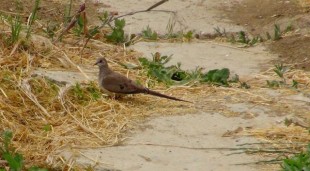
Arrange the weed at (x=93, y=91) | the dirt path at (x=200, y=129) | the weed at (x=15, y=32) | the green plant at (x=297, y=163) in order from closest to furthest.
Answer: the green plant at (x=297, y=163), the dirt path at (x=200, y=129), the weed at (x=93, y=91), the weed at (x=15, y=32)

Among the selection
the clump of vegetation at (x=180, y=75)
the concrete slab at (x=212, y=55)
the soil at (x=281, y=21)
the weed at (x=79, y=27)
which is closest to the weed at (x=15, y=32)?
the clump of vegetation at (x=180, y=75)

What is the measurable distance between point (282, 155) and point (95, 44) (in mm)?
3224

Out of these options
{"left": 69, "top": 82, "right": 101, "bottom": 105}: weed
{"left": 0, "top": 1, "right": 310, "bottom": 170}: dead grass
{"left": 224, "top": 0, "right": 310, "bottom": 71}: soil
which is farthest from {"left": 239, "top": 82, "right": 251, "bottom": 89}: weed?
{"left": 69, "top": 82, "right": 101, "bottom": 105}: weed

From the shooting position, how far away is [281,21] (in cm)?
974

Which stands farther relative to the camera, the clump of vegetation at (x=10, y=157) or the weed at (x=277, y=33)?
the weed at (x=277, y=33)

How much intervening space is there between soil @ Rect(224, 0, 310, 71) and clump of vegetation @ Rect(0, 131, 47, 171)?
122 inches

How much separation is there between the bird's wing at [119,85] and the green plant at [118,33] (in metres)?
1.91

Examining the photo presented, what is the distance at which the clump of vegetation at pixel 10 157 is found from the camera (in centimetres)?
569

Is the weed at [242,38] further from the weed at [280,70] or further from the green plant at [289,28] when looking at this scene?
the weed at [280,70]

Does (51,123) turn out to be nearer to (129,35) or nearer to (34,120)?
(34,120)

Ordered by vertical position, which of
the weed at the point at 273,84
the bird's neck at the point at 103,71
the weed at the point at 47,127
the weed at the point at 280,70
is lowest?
the weed at the point at 47,127

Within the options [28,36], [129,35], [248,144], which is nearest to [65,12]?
[129,35]

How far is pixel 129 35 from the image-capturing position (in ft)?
30.5

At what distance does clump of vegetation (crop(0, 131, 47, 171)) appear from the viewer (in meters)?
5.69
